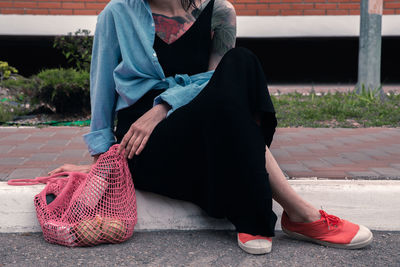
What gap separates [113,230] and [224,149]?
582 millimetres

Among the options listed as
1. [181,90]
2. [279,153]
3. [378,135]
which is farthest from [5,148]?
[378,135]

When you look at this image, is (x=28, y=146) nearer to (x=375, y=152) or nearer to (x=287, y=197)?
(x=287, y=197)

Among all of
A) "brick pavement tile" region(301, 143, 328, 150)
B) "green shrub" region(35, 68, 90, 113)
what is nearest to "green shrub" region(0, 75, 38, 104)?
"green shrub" region(35, 68, 90, 113)

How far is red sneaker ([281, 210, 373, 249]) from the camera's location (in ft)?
6.40

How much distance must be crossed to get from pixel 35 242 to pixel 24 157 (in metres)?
1.06

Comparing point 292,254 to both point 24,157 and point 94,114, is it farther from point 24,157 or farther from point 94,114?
point 24,157

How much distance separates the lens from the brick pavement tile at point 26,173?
97.6 inches

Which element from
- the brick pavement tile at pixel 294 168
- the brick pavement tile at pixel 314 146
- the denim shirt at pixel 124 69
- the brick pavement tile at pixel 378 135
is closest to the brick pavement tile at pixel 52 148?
the denim shirt at pixel 124 69

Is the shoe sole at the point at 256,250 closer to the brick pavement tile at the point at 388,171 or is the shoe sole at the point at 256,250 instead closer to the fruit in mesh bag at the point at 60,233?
the fruit in mesh bag at the point at 60,233

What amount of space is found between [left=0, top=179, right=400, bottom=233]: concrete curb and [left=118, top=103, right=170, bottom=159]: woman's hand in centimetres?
27

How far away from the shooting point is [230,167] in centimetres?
188

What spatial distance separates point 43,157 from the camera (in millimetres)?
3004

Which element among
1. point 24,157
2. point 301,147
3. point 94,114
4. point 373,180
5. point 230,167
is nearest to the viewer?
point 230,167

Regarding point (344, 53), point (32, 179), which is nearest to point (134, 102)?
point (32, 179)
